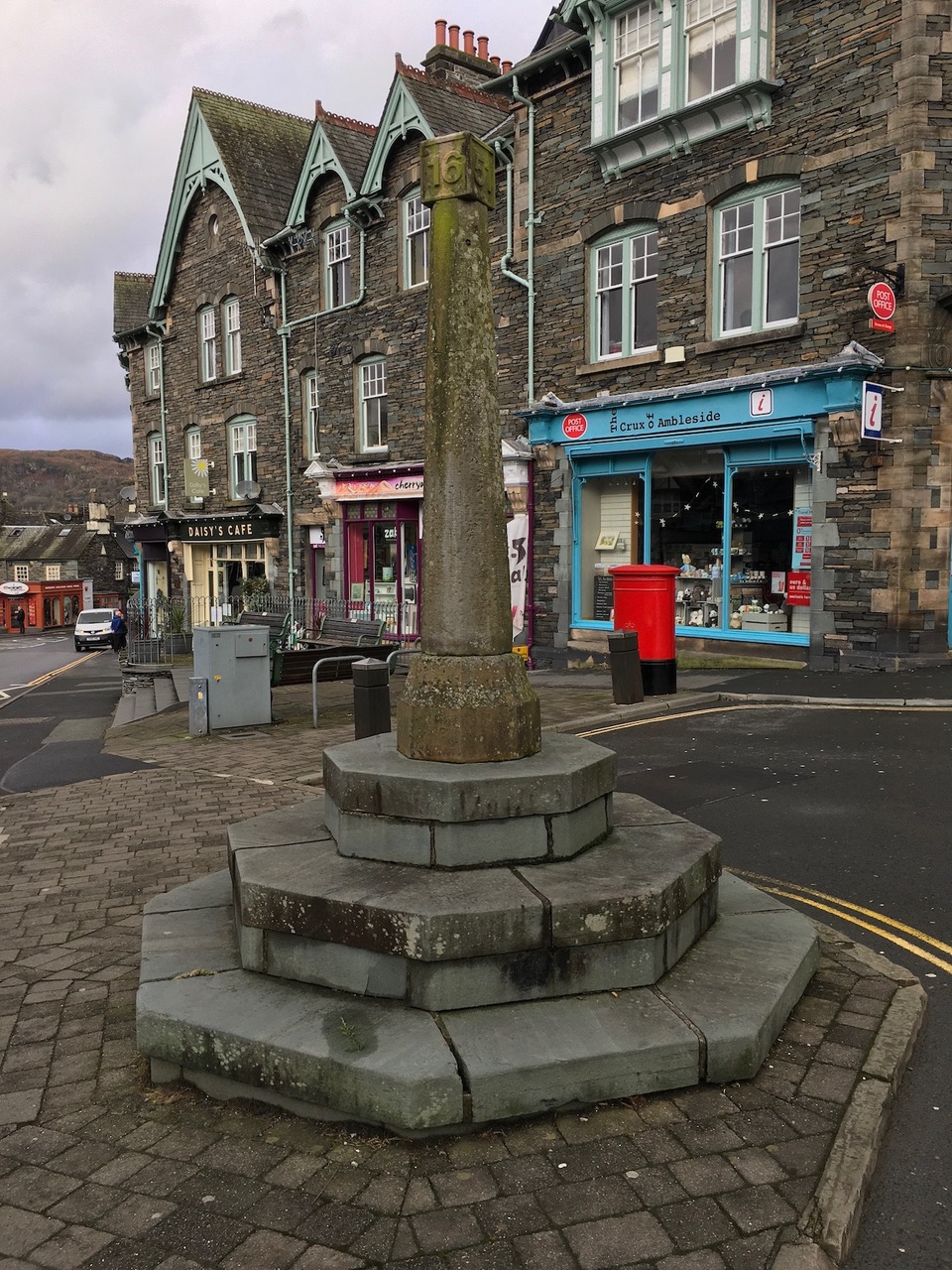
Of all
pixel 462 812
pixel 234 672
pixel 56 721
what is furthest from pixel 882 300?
pixel 56 721

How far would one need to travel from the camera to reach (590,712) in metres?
11.0

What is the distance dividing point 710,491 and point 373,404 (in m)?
9.57

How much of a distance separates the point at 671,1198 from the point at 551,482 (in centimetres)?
1506

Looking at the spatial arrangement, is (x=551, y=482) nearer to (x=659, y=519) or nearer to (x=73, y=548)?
(x=659, y=519)

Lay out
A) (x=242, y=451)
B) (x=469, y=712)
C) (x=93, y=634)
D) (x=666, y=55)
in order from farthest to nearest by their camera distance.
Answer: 1. (x=93, y=634)
2. (x=242, y=451)
3. (x=666, y=55)
4. (x=469, y=712)

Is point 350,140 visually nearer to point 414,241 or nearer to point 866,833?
point 414,241

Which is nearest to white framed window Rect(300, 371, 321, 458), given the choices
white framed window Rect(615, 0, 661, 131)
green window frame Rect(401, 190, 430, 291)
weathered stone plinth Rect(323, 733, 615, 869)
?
green window frame Rect(401, 190, 430, 291)

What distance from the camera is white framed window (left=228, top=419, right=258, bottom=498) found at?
84.9ft

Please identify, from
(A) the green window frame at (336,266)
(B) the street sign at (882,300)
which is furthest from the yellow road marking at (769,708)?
(A) the green window frame at (336,266)

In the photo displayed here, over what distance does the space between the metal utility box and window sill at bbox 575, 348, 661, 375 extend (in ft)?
25.8

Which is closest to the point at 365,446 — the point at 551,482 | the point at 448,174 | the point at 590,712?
the point at 551,482

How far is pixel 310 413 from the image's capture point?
23766 mm

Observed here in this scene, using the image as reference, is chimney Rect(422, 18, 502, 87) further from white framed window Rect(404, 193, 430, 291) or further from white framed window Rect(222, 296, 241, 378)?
white framed window Rect(222, 296, 241, 378)

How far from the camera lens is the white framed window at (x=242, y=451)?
2588 cm
